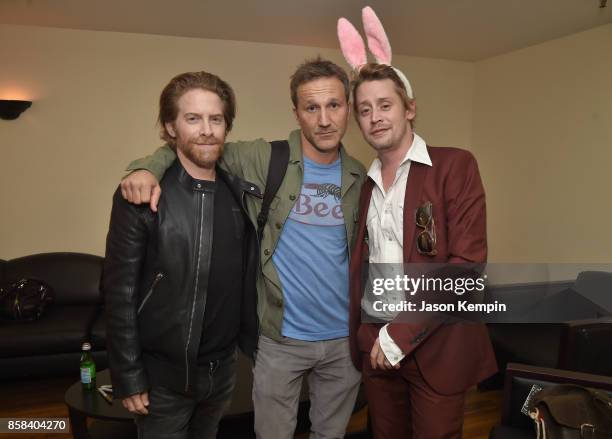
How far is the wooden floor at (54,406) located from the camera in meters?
2.95

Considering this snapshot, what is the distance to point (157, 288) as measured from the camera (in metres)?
1.52

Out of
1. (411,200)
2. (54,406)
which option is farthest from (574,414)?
(54,406)

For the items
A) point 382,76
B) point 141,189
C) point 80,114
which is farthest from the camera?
point 80,114

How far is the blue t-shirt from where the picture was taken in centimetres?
178

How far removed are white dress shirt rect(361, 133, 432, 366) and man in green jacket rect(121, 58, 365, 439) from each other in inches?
4.6

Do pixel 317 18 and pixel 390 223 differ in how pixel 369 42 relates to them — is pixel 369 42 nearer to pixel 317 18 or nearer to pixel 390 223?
pixel 390 223

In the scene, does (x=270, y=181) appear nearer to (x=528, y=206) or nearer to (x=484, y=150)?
(x=528, y=206)

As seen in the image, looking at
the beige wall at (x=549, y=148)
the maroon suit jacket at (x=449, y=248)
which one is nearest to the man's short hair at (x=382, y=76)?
the maroon suit jacket at (x=449, y=248)

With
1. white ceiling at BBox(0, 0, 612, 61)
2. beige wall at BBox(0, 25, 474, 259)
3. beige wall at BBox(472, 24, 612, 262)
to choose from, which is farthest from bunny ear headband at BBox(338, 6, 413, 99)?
beige wall at BBox(472, 24, 612, 262)

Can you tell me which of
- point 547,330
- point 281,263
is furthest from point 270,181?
point 547,330

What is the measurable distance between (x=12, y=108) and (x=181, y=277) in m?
3.24

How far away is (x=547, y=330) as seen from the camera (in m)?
3.33

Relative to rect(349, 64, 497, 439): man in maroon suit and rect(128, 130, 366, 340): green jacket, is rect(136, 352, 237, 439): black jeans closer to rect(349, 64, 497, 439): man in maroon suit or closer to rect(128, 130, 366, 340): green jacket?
rect(128, 130, 366, 340): green jacket

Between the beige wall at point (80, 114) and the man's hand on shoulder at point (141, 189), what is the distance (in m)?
3.03
